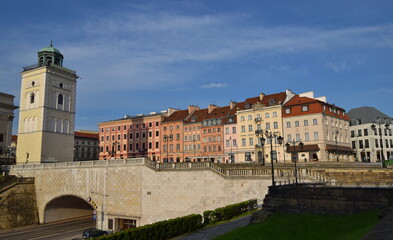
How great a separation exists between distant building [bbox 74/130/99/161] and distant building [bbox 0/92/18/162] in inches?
1434

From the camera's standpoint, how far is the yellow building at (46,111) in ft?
189

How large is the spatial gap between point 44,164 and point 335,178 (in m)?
45.4

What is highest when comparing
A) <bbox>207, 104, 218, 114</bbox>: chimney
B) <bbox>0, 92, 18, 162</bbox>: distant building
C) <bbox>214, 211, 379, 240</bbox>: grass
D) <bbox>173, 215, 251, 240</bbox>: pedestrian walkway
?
<bbox>207, 104, 218, 114</bbox>: chimney

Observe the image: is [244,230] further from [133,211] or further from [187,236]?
[133,211]

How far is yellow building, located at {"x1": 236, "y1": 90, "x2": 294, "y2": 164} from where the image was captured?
64.4m

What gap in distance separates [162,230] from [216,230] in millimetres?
3794

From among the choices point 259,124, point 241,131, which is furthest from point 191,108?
point 259,124

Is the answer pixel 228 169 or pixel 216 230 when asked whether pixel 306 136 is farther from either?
pixel 216 230

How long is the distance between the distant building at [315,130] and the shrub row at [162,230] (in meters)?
39.8

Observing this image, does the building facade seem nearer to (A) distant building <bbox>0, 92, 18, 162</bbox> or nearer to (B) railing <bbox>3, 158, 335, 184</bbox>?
(A) distant building <bbox>0, 92, 18, 162</bbox>

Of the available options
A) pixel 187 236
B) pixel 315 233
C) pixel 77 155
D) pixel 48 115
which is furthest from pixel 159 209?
pixel 77 155

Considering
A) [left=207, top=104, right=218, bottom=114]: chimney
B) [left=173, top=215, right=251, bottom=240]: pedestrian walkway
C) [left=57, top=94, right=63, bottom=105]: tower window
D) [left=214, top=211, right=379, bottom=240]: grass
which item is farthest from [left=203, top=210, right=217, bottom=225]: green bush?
[left=207, top=104, right=218, bottom=114]: chimney

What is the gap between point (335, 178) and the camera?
36.5m

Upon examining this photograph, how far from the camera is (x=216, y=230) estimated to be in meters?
21.8
